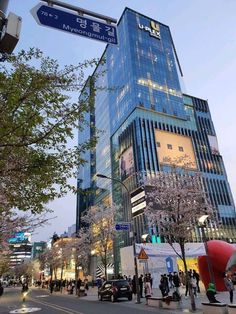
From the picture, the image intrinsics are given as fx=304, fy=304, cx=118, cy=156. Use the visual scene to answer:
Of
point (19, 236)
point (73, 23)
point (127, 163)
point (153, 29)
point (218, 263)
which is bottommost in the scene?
point (218, 263)

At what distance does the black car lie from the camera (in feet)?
82.0

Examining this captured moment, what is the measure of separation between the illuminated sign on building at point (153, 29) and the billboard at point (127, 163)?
41743 millimetres

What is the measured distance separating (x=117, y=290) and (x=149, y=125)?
5948 centimetres

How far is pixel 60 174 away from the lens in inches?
414

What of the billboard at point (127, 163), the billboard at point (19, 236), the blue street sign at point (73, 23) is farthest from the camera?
the billboard at point (127, 163)

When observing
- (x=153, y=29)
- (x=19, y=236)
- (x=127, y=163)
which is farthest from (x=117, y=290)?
(x=153, y=29)

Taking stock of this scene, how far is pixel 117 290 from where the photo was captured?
25094 millimetres

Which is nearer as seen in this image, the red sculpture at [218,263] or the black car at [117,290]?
the red sculpture at [218,263]

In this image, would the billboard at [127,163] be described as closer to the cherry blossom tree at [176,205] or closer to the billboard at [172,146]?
the billboard at [172,146]

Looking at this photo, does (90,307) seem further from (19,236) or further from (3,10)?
(19,236)

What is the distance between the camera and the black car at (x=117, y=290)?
24984mm

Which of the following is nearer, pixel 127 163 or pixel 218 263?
pixel 218 263

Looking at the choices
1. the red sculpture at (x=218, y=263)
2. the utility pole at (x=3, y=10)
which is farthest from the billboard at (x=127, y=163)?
the utility pole at (x=3, y=10)

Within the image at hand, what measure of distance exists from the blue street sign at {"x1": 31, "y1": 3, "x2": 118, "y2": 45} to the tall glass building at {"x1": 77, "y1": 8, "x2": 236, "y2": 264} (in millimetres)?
64545
